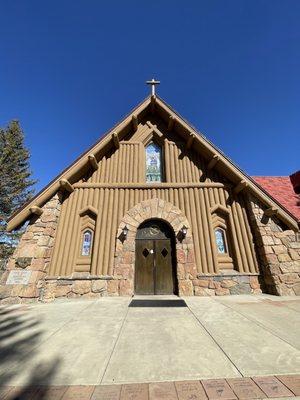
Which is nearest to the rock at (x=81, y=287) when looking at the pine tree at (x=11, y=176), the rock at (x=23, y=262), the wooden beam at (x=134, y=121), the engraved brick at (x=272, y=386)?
the rock at (x=23, y=262)

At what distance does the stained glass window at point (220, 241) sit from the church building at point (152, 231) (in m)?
0.04

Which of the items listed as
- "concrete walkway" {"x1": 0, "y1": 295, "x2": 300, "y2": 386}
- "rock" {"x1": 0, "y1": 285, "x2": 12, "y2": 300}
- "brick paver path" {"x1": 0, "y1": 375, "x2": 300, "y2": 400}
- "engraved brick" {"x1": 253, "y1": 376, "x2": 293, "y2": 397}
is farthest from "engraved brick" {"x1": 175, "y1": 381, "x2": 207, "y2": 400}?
"rock" {"x1": 0, "y1": 285, "x2": 12, "y2": 300}

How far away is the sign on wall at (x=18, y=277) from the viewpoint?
21.3 ft

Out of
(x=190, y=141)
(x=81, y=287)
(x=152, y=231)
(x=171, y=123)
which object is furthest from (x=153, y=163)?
(x=81, y=287)

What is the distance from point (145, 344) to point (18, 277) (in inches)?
214

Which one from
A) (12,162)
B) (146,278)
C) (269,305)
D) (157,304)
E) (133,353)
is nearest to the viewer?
(133,353)

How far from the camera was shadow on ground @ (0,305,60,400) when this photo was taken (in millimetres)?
2072

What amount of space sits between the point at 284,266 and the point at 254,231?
5.04 feet

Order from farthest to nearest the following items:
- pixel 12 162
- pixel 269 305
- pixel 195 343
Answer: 1. pixel 12 162
2. pixel 269 305
3. pixel 195 343

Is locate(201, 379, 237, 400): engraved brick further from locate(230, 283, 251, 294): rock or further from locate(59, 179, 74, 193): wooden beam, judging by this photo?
locate(59, 179, 74, 193): wooden beam

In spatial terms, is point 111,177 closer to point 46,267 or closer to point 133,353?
point 46,267

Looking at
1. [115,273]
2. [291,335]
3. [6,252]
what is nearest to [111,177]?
[115,273]

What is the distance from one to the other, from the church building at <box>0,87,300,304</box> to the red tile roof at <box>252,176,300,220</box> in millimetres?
400

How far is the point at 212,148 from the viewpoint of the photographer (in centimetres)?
876
